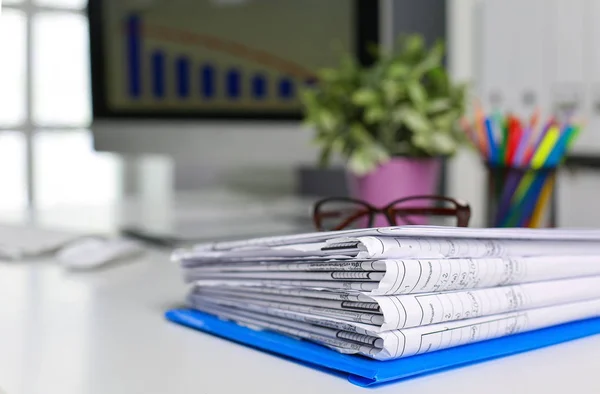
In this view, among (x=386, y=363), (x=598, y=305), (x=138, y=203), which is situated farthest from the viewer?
(x=138, y=203)

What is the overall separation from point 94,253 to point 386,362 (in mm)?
519

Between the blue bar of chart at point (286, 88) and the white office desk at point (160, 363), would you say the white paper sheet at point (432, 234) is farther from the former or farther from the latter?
the blue bar of chart at point (286, 88)

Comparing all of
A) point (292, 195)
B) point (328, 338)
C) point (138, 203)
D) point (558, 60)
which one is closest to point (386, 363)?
point (328, 338)

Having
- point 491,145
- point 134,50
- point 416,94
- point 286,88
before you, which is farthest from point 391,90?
point 134,50

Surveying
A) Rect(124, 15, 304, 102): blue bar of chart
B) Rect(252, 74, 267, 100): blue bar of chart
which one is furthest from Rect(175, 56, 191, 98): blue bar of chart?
Rect(252, 74, 267, 100): blue bar of chart

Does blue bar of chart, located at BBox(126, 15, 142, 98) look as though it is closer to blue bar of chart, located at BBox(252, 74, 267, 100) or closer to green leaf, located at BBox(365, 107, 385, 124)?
blue bar of chart, located at BBox(252, 74, 267, 100)

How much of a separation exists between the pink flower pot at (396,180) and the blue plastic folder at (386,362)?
0.36 m

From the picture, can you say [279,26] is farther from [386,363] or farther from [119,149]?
[386,363]

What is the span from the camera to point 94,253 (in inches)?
33.2

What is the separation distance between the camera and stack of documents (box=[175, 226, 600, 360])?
0.40 m

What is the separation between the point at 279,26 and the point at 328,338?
691 mm

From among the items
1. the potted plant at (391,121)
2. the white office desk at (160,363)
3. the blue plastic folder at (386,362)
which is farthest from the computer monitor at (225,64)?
the blue plastic folder at (386,362)

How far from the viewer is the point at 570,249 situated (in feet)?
1.65

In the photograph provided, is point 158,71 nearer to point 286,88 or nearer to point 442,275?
point 286,88
